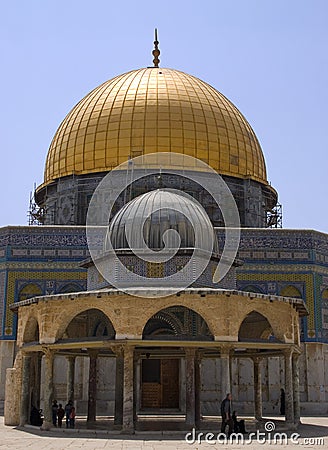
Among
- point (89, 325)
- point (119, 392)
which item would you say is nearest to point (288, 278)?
point (89, 325)

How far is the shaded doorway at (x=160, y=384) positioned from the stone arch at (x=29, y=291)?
3667mm

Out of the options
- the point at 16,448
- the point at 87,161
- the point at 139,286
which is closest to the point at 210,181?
the point at 87,161

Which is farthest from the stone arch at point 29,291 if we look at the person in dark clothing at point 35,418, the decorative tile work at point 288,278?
the person in dark clothing at point 35,418

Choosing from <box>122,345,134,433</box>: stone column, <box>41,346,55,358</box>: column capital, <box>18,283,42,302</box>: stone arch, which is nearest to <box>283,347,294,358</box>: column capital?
<box>122,345,134,433</box>: stone column

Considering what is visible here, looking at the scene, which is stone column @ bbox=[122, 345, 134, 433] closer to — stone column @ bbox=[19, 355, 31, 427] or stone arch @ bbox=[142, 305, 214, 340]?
stone column @ bbox=[19, 355, 31, 427]

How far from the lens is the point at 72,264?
67.3ft

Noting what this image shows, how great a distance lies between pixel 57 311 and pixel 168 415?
556cm

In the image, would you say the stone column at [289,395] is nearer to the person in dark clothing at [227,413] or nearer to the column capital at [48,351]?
the person in dark clothing at [227,413]

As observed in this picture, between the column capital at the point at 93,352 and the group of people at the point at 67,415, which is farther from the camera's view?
the column capital at the point at 93,352

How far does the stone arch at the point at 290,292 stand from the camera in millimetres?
20559

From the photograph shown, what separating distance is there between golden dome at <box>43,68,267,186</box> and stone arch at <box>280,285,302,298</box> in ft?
14.6

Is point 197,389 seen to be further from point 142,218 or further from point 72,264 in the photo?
point 72,264

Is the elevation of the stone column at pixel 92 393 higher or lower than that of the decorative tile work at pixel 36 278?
lower

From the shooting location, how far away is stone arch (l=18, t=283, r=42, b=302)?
20.4 metres
